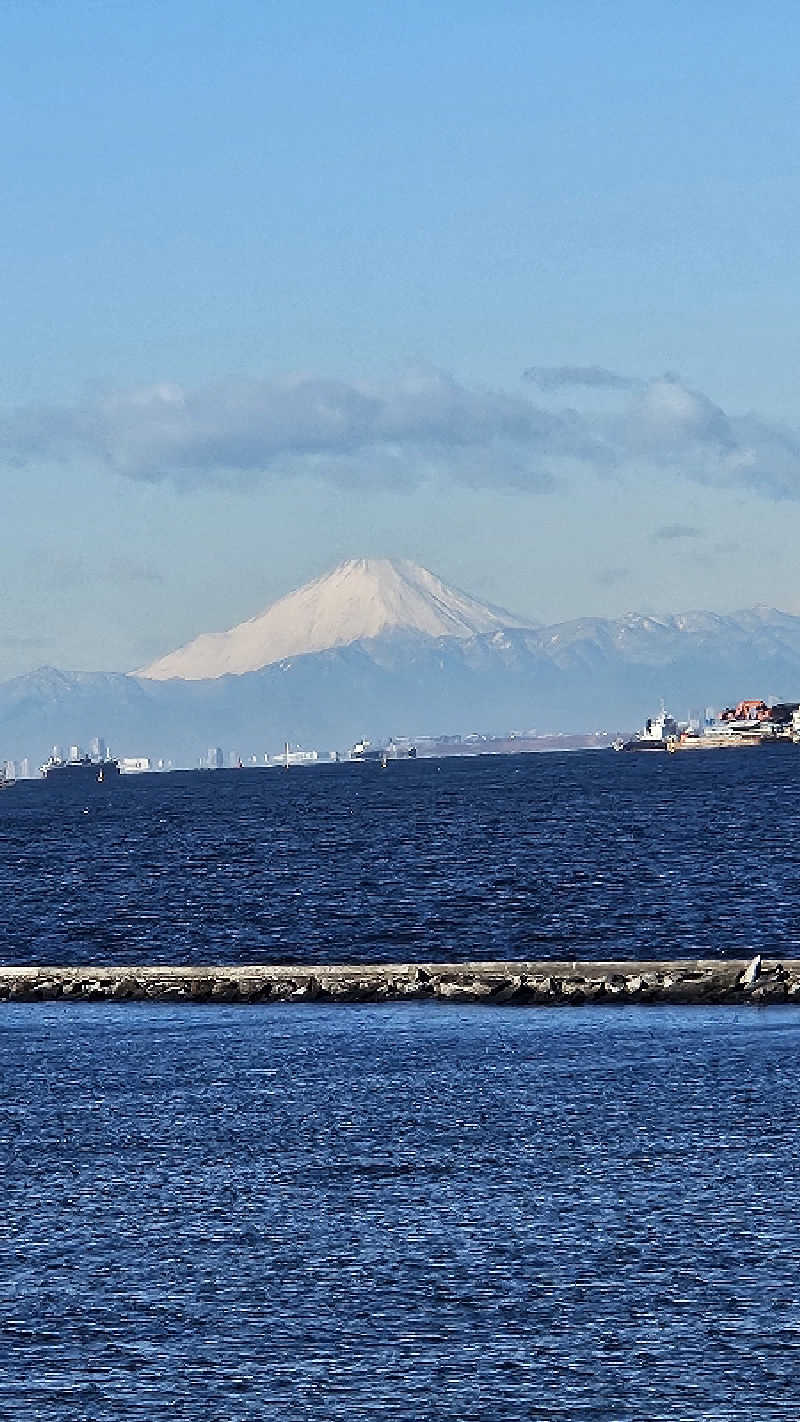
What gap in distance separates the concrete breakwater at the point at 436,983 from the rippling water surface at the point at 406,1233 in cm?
859

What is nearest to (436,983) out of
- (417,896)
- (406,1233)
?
(406,1233)

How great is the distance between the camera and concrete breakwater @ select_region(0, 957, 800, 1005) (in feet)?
193

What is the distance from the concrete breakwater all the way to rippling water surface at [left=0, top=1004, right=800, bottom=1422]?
8594 millimetres

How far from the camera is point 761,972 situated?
58.8m

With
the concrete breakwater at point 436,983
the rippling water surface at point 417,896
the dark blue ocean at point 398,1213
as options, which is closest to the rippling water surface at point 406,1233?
the dark blue ocean at point 398,1213

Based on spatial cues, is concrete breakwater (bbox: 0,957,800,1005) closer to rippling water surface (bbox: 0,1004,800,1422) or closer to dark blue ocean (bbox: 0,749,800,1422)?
dark blue ocean (bbox: 0,749,800,1422)

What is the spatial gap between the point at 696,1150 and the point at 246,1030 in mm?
21883

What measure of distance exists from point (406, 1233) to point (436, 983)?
3100 centimetres

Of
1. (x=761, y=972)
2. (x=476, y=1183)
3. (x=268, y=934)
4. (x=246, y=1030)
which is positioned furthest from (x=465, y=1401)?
(x=268, y=934)

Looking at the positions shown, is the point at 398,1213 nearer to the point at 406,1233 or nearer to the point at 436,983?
the point at 406,1233

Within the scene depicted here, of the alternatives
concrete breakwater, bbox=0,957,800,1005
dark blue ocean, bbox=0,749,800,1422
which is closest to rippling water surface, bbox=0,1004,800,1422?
dark blue ocean, bbox=0,749,800,1422

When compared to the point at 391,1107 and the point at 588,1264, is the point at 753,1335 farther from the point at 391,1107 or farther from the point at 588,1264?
the point at 391,1107

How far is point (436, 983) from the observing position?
201 feet

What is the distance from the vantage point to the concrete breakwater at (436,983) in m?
58.7
